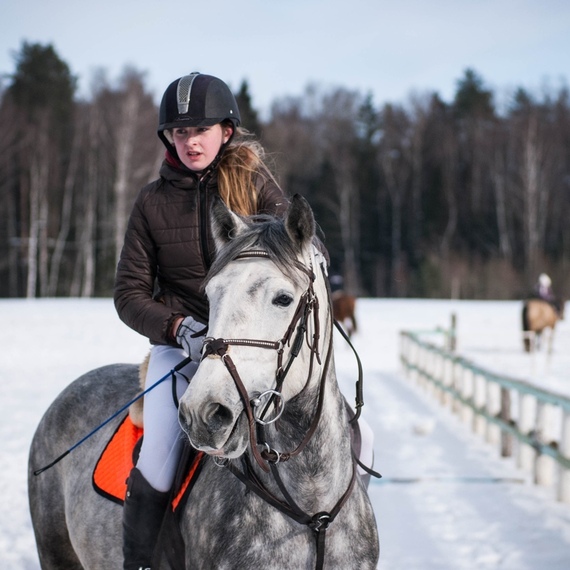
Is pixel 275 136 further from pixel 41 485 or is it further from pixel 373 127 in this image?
pixel 41 485

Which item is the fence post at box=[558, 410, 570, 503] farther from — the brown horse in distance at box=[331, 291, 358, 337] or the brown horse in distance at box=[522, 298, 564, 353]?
the brown horse in distance at box=[331, 291, 358, 337]

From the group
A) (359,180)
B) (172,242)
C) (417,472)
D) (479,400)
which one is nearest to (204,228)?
(172,242)

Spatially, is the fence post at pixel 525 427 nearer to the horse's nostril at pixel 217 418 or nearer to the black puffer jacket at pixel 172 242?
the black puffer jacket at pixel 172 242

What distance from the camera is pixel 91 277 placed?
118 ft

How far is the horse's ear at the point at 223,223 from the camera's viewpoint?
231cm

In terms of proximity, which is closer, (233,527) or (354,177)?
(233,527)

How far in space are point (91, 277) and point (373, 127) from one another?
22.2 meters

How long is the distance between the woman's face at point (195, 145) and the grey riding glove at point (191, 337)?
0.68 meters

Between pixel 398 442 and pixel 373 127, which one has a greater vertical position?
pixel 373 127

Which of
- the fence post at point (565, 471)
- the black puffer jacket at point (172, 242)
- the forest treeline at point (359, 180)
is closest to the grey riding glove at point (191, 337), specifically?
the black puffer jacket at point (172, 242)

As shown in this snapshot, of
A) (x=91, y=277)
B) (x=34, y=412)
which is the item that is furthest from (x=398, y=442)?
(x=91, y=277)

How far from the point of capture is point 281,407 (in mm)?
2074

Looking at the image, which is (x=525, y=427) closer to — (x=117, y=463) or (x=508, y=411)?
(x=508, y=411)

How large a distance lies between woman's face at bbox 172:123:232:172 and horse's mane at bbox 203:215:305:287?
0.66m
